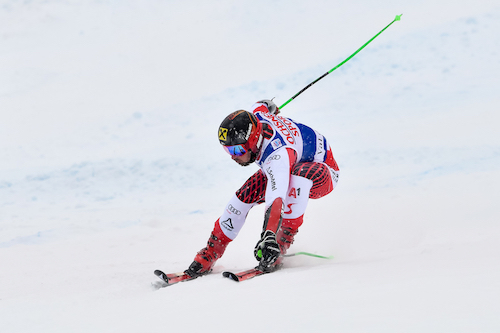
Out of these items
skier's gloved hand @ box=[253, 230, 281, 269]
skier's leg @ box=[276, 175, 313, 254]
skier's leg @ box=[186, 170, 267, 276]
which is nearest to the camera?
skier's gloved hand @ box=[253, 230, 281, 269]

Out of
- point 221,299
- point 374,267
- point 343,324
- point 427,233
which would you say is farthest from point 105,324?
point 427,233

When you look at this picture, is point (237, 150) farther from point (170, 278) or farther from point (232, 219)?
point (170, 278)

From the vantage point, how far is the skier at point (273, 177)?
299cm

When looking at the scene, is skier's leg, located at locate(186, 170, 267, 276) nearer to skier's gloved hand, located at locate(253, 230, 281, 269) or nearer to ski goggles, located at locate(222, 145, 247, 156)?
ski goggles, located at locate(222, 145, 247, 156)

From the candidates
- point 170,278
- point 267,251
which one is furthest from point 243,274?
point 170,278

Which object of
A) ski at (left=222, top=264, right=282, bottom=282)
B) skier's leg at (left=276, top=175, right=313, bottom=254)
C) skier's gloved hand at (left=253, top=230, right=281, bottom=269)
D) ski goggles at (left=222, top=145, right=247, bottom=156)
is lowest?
ski at (left=222, top=264, right=282, bottom=282)

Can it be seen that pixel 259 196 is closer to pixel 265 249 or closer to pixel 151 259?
pixel 265 249

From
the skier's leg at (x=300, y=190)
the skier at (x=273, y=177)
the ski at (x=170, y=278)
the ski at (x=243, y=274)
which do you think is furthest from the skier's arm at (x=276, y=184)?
the ski at (x=170, y=278)

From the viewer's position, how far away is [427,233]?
14.0ft

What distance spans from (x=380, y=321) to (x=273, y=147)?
1.60m

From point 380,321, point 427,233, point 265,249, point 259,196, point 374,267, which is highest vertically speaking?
point 259,196

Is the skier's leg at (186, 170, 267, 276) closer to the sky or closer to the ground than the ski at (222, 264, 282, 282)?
closer to the sky

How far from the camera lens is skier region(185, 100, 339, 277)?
9.82 ft

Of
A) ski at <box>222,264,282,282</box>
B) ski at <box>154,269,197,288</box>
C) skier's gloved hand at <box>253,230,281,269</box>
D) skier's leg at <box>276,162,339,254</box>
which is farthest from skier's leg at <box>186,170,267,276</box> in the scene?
skier's gloved hand at <box>253,230,281,269</box>
